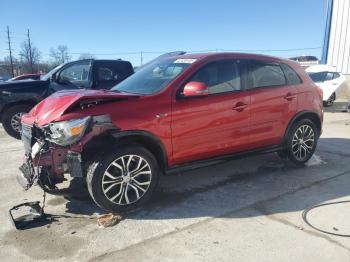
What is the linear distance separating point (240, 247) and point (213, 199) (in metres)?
1.20

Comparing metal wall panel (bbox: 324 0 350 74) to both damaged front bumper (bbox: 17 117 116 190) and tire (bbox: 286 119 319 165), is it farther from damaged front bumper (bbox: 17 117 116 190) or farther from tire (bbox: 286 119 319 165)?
damaged front bumper (bbox: 17 117 116 190)

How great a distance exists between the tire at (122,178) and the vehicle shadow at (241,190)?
0.61ft

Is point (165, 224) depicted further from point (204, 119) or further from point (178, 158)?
point (204, 119)

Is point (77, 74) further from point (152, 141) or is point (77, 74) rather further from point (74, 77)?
point (152, 141)

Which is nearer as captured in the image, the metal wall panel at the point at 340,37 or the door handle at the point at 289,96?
the door handle at the point at 289,96

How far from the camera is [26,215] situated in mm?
4016

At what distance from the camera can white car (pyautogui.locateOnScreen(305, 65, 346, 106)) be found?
1513cm

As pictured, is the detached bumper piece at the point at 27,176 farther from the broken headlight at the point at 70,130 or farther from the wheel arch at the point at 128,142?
the wheel arch at the point at 128,142

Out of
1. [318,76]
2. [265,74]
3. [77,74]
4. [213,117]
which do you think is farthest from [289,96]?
[318,76]

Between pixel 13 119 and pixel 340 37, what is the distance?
55.8ft

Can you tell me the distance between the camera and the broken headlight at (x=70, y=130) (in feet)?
12.2

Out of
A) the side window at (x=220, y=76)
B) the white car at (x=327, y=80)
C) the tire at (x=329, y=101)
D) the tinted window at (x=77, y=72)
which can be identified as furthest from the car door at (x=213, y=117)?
the tire at (x=329, y=101)

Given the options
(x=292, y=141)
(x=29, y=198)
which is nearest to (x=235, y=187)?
(x=292, y=141)

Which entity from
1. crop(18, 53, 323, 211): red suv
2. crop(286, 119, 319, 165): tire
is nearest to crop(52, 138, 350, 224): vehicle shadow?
crop(286, 119, 319, 165): tire
